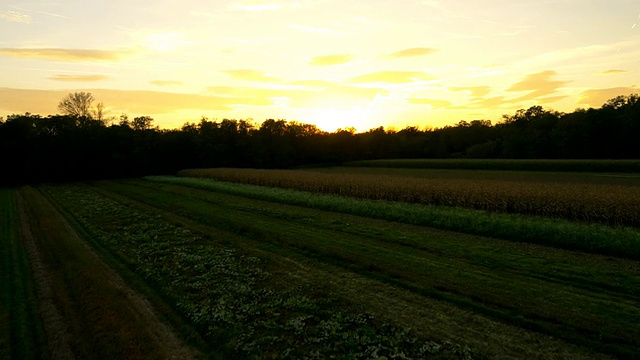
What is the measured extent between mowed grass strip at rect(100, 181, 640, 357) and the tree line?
6086 cm

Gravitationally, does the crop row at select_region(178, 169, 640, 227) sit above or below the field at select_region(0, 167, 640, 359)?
above

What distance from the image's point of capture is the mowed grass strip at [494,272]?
848 centimetres

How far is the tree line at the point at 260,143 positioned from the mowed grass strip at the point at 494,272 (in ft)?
200

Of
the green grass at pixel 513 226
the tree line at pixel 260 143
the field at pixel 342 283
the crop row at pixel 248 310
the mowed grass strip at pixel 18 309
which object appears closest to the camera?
the crop row at pixel 248 310

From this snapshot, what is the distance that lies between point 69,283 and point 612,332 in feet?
47.7

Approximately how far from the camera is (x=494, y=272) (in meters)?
12.0

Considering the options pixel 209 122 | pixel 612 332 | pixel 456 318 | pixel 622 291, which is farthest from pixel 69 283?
pixel 209 122

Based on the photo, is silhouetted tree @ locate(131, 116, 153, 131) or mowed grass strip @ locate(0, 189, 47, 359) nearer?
mowed grass strip @ locate(0, 189, 47, 359)

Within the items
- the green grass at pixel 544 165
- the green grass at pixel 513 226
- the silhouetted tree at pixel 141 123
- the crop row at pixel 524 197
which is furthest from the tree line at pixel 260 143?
the green grass at pixel 513 226

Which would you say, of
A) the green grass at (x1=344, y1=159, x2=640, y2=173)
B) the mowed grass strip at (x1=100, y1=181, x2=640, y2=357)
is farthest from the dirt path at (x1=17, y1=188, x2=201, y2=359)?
the green grass at (x1=344, y1=159, x2=640, y2=173)

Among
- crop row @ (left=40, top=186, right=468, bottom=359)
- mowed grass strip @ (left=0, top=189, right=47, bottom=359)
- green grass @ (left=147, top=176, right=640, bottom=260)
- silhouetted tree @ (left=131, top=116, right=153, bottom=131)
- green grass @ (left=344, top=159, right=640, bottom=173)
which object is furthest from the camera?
silhouetted tree @ (left=131, top=116, right=153, bottom=131)

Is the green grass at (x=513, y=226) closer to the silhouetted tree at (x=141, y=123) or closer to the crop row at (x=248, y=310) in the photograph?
the crop row at (x=248, y=310)

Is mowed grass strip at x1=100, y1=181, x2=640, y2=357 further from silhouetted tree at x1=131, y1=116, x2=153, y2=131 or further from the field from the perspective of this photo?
silhouetted tree at x1=131, y1=116, x2=153, y2=131

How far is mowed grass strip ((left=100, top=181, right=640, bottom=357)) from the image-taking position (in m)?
8.48
